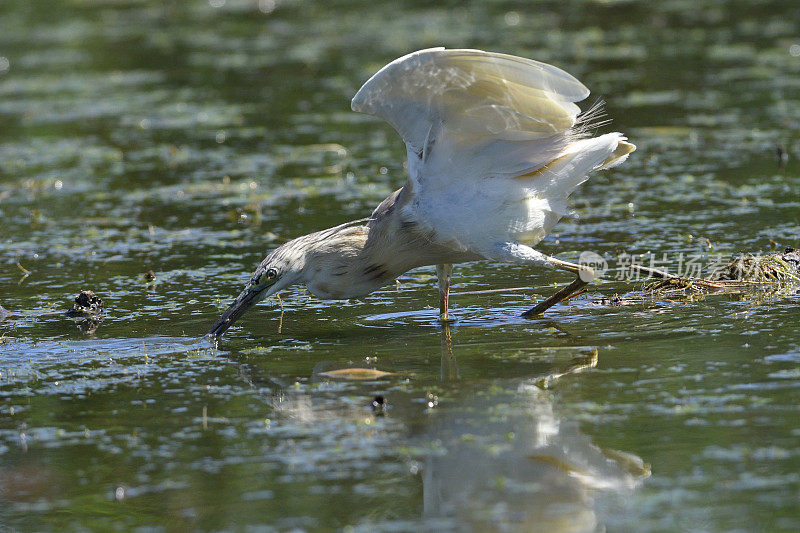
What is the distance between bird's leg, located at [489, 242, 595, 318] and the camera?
668cm

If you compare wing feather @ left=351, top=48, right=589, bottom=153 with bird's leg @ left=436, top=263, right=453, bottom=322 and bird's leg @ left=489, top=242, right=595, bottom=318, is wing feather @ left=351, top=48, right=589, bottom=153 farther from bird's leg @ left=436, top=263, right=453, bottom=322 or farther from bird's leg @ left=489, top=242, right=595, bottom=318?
bird's leg @ left=436, top=263, right=453, bottom=322

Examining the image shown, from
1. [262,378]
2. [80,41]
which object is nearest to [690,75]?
[262,378]

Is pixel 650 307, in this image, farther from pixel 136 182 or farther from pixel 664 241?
pixel 136 182

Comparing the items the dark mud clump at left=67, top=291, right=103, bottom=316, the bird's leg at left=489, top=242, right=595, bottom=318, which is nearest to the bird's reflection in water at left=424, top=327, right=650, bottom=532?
the bird's leg at left=489, top=242, right=595, bottom=318

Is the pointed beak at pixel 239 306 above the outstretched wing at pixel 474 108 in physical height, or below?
below

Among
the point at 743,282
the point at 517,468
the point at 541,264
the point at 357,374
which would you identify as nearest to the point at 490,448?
the point at 517,468

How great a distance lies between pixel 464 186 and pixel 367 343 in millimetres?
1038

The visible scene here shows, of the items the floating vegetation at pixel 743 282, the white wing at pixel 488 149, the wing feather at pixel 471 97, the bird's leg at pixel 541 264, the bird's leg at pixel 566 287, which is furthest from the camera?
the floating vegetation at pixel 743 282

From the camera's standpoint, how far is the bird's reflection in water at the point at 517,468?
4.16 metres

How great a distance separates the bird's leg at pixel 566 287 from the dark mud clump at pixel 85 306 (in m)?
2.63

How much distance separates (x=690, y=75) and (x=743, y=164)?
4187mm

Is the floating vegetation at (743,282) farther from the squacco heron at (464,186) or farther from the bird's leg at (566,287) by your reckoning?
the squacco heron at (464,186)

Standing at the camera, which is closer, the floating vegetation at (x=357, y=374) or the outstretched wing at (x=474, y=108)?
the floating vegetation at (x=357, y=374)

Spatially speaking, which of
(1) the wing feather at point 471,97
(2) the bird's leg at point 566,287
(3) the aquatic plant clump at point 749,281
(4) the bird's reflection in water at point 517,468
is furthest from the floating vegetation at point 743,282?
(4) the bird's reflection in water at point 517,468
